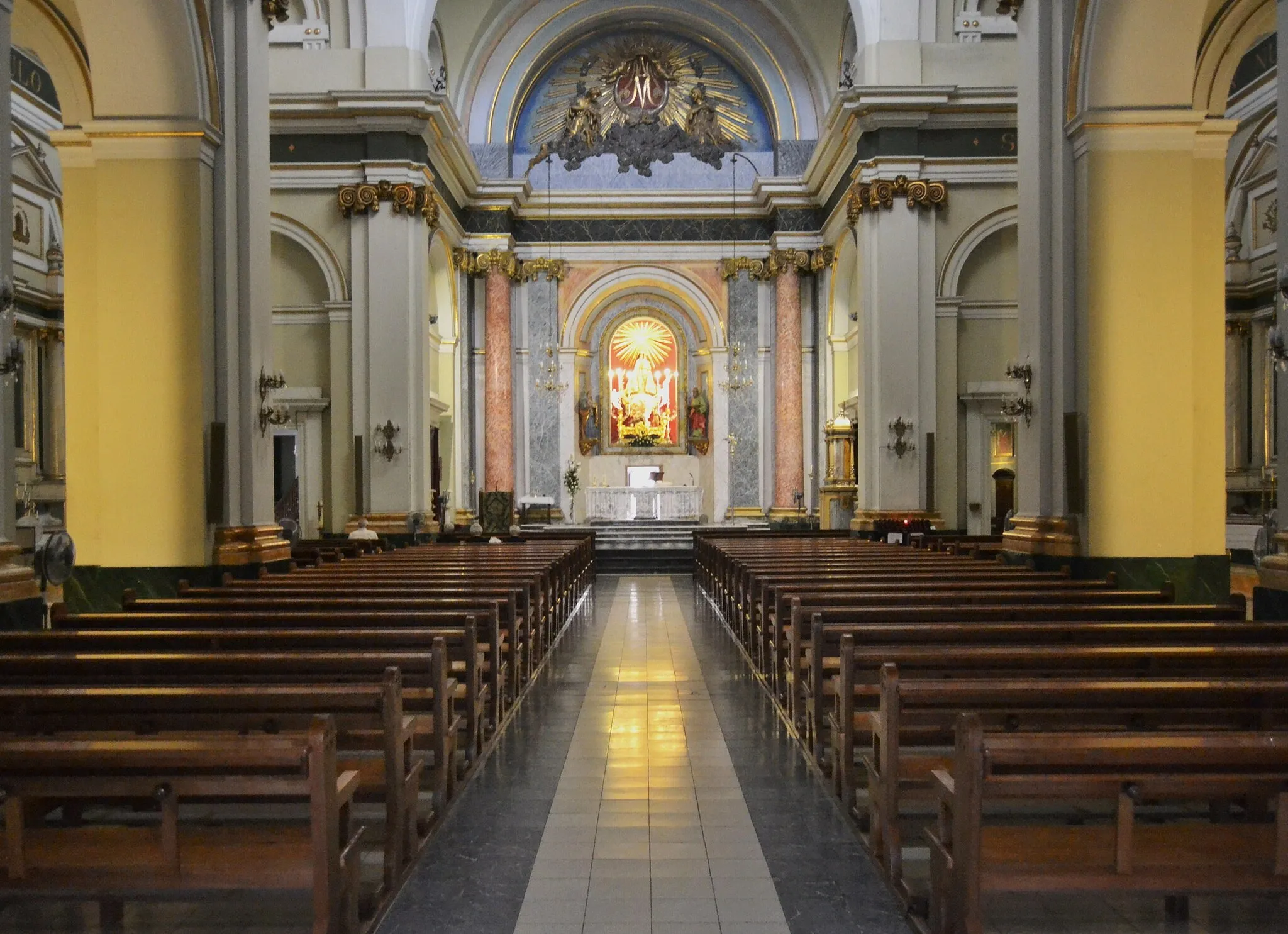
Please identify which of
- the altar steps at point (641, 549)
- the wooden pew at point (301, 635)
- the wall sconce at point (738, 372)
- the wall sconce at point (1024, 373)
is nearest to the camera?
the wooden pew at point (301, 635)

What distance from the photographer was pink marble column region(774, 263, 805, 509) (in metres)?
22.7

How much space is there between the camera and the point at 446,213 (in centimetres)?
2017

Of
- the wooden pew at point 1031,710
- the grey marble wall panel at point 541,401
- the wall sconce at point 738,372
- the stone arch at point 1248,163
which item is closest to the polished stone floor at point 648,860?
the wooden pew at point 1031,710

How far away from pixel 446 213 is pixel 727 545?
9.02m

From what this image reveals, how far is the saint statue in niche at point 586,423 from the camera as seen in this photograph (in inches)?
953

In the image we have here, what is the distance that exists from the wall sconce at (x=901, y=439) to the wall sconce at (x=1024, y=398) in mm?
6741

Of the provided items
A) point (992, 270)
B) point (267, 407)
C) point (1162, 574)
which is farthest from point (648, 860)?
point (992, 270)

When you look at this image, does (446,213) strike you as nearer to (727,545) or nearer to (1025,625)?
(727,545)

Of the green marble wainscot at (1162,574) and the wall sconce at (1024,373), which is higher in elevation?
the wall sconce at (1024,373)

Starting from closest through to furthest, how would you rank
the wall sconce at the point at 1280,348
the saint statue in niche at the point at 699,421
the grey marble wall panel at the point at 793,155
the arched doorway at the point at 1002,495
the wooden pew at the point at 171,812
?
the wooden pew at the point at 171,812, the wall sconce at the point at 1280,348, the arched doorway at the point at 1002,495, the grey marble wall panel at the point at 793,155, the saint statue in niche at the point at 699,421

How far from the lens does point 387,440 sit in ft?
54.1

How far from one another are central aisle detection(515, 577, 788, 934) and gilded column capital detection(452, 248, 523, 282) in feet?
51.3

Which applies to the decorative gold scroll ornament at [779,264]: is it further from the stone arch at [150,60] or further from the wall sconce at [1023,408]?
the stone arch at [150,60]

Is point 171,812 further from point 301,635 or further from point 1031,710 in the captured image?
point 1031,710
